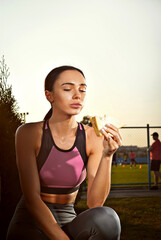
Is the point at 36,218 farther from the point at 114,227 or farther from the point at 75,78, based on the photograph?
the point at 75,78

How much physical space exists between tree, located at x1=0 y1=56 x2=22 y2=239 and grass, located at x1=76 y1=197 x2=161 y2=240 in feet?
6.53

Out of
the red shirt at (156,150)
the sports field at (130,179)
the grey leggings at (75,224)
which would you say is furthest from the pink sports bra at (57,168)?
the sports field at (130,179)

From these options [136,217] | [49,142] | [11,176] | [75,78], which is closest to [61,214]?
[49,142]

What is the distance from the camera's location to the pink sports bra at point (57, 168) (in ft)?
7.84

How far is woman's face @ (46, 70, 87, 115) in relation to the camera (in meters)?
2.45

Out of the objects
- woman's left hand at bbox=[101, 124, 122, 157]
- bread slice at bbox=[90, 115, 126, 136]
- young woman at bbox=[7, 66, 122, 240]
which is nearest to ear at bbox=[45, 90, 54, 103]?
young woman at bbox=[7, 66, 122, 240]

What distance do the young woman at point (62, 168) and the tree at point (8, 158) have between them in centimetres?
131

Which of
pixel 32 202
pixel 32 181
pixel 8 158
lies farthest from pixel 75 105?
pixel 8 158

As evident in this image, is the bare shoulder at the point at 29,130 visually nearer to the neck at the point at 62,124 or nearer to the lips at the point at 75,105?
the neck at the point at 62,124

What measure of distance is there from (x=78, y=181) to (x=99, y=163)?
0.71 ft

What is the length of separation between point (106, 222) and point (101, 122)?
2.27 ft

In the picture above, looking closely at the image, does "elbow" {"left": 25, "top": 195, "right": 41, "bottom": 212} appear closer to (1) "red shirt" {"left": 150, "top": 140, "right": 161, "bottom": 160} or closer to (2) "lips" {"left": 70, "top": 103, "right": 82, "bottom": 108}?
(2) "lips" {"left": 70, "top": 103, "right": 82, "bottom": 108}

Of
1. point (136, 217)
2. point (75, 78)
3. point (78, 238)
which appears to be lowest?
point (136, 217)

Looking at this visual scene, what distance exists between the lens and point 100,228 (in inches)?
84.4
